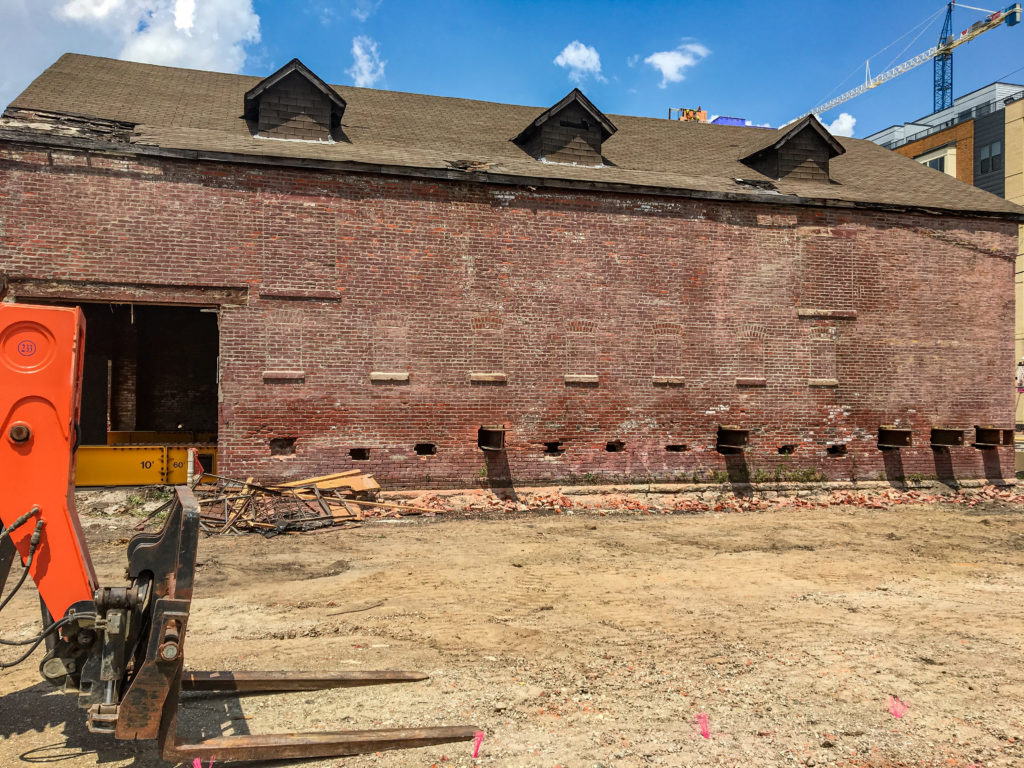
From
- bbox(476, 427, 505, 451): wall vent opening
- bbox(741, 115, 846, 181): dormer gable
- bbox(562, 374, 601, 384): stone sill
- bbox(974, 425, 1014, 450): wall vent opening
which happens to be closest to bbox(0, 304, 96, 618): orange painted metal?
bbox(476, 427, 505, 451): wall vent opening

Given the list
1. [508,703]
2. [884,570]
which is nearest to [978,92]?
[884,570]

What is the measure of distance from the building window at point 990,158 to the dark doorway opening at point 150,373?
143 ft

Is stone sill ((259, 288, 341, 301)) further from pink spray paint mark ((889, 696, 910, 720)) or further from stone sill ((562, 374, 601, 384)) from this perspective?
pink spray paint mark ((889, 696, 910, 720))

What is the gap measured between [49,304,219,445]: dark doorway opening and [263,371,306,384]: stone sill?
212 inches

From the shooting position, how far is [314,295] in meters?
11.4

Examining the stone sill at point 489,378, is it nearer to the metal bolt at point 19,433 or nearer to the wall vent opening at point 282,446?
the wall vent opening at point 282,446

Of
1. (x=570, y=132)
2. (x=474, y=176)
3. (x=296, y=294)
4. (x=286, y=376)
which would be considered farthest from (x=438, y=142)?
(x=286, y=376)

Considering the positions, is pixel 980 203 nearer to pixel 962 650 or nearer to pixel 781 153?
pixel 781 153

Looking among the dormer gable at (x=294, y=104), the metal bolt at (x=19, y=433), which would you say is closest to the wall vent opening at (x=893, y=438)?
the dormer gable at (x=294, y=104)

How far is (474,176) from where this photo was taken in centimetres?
1209

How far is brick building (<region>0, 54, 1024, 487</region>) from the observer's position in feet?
35.8

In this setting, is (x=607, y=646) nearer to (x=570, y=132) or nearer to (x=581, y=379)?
(x=581, y=379)

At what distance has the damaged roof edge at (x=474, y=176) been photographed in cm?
1043

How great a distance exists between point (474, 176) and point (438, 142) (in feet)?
7.84
